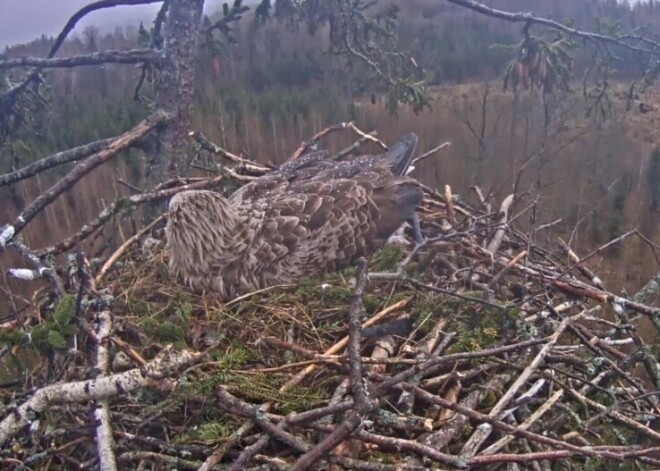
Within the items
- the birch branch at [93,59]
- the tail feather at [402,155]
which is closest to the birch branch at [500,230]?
the tail feather at [402,155]

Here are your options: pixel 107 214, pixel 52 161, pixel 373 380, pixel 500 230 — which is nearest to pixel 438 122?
pixel 500 230

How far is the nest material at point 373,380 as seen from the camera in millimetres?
2258

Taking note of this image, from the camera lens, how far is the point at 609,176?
37.9ft

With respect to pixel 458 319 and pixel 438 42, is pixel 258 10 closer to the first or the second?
pixel 458 319

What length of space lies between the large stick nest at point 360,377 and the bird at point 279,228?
126 millimetres

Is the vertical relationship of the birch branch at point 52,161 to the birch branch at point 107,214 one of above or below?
above

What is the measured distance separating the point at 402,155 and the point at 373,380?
1.97 m

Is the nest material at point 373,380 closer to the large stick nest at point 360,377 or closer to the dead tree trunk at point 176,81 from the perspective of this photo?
the large stick nest at point 360,377

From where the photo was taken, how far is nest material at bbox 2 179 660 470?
2.26 m

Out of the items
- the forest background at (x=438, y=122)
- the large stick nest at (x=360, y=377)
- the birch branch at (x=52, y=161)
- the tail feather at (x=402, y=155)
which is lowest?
the forest background at (x=438, y=122)

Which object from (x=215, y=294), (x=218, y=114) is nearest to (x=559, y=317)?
(x=215, y=294)

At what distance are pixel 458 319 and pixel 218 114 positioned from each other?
397 inches

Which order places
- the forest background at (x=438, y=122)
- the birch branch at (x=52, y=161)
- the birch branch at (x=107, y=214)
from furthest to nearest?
the forest background at (x=438, y=122)
the birch branch at (x=52, y=161)
the birch branch at (x=107, y=214)

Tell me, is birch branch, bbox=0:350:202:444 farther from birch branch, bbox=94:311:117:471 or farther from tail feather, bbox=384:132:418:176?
tail feather, bbox=384:132:418:176
